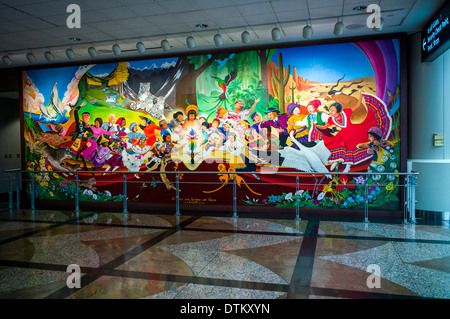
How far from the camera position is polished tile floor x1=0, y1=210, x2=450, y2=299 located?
3.24m

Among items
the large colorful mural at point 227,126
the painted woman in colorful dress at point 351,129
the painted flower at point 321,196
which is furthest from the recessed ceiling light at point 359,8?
the painted flower at point 321,196

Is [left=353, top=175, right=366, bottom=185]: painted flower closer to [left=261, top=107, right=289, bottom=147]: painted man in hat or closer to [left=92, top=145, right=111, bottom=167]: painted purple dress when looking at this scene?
[left=261, top=107, right=289, bottom=147]: painted man in hat

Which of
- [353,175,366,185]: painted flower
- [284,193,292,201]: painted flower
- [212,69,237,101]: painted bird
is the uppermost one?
[212,69,237,101]: painted bird

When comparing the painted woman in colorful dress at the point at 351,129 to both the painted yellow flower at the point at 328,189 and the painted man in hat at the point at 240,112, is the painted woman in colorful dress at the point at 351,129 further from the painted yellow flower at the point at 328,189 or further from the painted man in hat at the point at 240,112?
the painted man in hat at the point at 240,112

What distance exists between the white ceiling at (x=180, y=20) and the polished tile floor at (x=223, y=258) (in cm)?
321

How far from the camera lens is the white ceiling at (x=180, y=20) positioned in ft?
15.8

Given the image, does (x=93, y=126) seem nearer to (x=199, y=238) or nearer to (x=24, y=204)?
(x=24, y=204)

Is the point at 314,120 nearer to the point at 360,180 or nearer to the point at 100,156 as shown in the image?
the point at 360,180

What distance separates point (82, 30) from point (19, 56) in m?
2.60

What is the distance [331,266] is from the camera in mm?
3797

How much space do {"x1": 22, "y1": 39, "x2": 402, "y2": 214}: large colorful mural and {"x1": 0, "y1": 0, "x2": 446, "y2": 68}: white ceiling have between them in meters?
0.60

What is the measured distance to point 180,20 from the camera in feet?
17.9

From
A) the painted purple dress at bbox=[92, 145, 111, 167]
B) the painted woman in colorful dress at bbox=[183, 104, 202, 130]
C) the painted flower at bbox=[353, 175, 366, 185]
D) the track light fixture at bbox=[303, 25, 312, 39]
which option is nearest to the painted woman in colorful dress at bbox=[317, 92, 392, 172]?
the painted flower at bbox=[353, 175, 366, 185]
